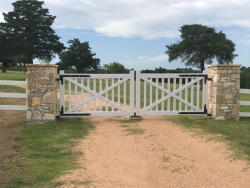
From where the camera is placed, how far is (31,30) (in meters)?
28.8

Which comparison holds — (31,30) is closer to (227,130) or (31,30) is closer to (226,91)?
(226,91)

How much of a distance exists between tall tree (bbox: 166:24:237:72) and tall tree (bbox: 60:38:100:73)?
12548 mm

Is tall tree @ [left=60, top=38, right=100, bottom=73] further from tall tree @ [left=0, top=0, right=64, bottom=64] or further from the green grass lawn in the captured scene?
the green grass lawn

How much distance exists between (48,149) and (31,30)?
25.9 metres

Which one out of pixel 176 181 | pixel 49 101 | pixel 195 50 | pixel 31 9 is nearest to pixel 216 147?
pixel 176 181

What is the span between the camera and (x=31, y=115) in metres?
7.92

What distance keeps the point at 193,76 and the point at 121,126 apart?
277 cm

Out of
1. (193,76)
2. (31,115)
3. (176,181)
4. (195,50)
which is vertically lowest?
(176,181)

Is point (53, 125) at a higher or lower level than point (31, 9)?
lower

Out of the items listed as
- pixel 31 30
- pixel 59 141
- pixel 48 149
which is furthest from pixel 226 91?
pixel 31 30

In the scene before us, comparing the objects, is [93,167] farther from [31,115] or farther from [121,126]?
[31,115]

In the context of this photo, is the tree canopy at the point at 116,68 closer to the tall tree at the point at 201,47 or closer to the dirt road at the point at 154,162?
the tall tree at the point at 201,47

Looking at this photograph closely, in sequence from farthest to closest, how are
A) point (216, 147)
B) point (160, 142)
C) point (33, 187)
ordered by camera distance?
point (160, 142)
point (216, 147)
point (33, 187)

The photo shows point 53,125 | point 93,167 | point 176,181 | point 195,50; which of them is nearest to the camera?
point 176,181
